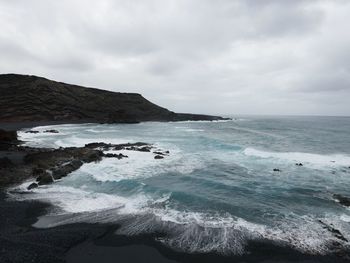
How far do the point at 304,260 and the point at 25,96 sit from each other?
337ft

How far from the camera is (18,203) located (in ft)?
55.4

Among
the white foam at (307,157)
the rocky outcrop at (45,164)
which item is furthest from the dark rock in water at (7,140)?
the white foam at (307,157)

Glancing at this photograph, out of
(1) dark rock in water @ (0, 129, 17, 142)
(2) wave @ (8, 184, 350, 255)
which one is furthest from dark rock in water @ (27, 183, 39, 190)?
(1) dark rock in water @ (0, 129, 17, 142)

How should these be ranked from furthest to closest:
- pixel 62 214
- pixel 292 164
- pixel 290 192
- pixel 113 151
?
1. pixel 113 151
2. pixel 292 164
3. pixel 290 192
4. pixel 62 214

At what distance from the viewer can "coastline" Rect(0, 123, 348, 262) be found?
1136 cm

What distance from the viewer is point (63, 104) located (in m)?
100

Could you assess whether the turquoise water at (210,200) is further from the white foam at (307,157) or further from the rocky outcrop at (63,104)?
the rocky outcrop at (63,104)

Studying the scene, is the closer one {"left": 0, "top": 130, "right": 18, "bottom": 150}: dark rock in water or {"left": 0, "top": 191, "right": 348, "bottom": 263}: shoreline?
{"left": 0, "top": 191, "right": 348, "bottom": 263}: shoreline

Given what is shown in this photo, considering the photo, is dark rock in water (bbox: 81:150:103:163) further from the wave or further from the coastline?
the coastline

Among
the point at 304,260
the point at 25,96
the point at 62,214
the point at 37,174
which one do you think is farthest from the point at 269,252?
the point at 25,96

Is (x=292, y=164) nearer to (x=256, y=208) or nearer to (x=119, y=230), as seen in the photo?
(x=256, y=208)

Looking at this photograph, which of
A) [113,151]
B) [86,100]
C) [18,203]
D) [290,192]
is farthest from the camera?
[86,100]

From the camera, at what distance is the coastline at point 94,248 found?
11.4 meters

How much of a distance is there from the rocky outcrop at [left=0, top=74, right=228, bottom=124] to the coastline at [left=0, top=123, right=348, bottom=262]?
81340mm
